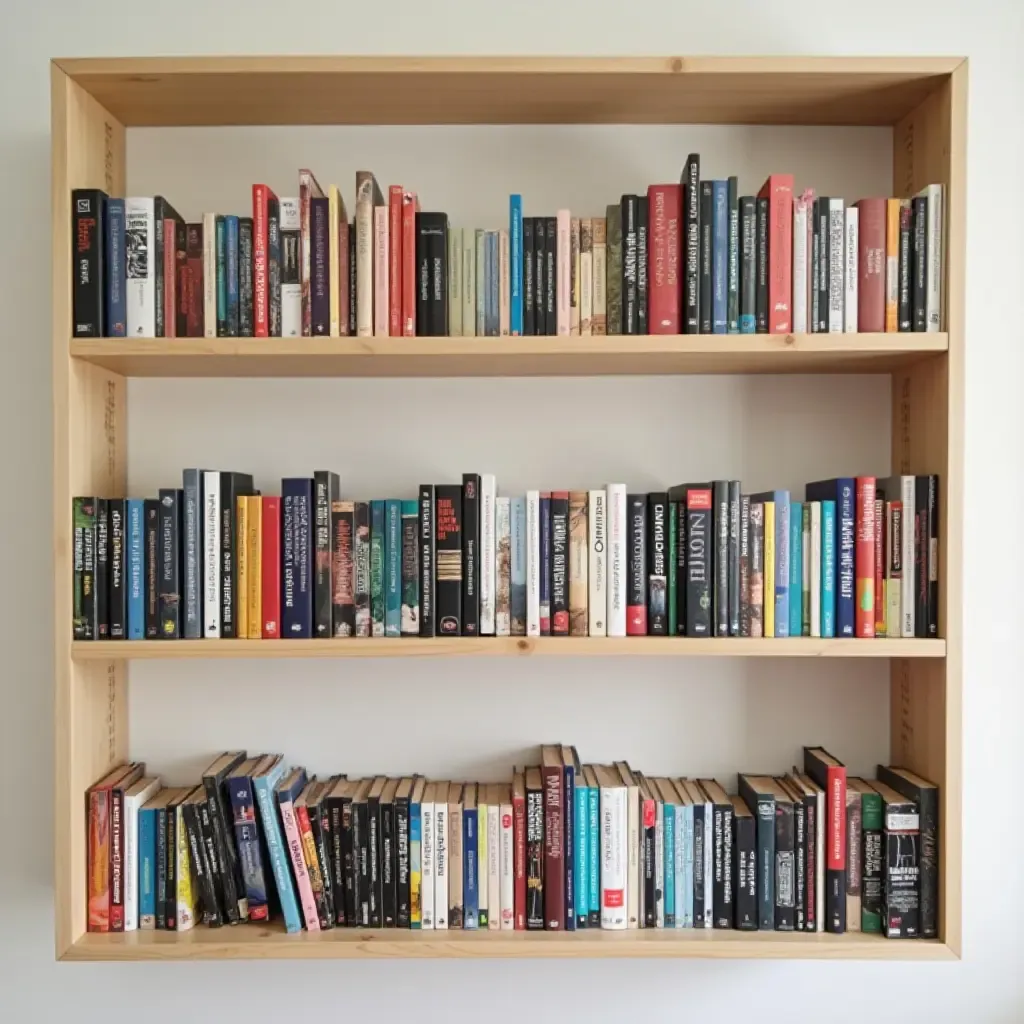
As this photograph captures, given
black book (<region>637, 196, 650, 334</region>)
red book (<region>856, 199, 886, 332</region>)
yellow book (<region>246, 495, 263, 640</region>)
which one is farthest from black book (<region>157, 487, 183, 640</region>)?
red book (<region>856, 199, 886, 332</region>)

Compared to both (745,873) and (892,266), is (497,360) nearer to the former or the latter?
(892,266)

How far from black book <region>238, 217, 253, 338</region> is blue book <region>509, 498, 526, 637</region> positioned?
0.49 m

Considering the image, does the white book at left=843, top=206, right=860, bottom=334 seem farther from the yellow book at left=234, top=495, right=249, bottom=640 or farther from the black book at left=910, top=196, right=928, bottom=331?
the yellow book at left=234, top=495, right=249, bottom=640

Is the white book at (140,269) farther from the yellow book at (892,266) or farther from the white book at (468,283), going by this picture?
the yellow book at (892,266)

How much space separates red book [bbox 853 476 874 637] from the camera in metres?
1.24

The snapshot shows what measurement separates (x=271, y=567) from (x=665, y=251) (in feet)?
2.46

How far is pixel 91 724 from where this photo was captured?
1.30 m

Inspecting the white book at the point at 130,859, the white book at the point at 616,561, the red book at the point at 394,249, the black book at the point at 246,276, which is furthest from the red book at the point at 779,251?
the white book at the point at 130,859

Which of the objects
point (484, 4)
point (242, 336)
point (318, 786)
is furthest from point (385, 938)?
point (484, 4)

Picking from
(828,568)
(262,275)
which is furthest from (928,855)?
(262,275)

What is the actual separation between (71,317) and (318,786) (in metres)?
0.83

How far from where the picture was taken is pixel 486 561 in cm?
125

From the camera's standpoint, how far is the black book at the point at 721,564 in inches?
48.7

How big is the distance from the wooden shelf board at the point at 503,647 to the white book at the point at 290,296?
0.47 meters
